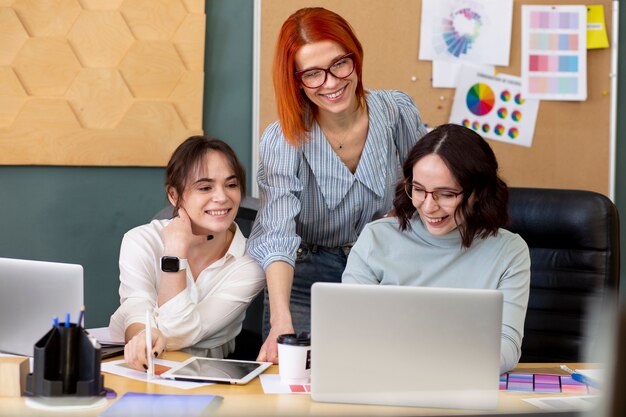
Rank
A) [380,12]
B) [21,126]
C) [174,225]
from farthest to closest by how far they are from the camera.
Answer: [380,12], [21,126], [174,225]

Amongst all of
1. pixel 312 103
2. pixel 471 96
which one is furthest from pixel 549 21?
pixel 312 103

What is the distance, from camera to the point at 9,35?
288 centimetres

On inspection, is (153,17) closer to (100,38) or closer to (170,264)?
(100,38)

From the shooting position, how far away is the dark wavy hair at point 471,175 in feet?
6.21

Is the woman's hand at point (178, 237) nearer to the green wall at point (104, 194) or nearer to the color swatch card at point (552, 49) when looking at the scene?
the green wall at point (104, 194)

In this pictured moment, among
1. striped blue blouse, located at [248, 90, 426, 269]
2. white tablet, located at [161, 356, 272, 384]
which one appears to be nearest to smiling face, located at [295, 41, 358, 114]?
striped blue blouse, located at [248, 90, 426, 269]

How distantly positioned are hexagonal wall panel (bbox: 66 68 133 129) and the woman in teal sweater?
1352mm

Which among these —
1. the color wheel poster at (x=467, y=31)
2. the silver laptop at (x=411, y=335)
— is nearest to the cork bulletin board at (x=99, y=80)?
the color wheel poster at (x=467, y=31)

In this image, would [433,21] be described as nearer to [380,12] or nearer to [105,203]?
[380,12]

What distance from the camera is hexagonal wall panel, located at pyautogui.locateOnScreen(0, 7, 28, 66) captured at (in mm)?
2861

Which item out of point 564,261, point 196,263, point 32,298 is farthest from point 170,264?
point 564,261

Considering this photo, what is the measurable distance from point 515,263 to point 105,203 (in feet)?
5.47

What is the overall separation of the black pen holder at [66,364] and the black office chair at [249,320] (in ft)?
2.35

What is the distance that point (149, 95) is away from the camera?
298 cm
